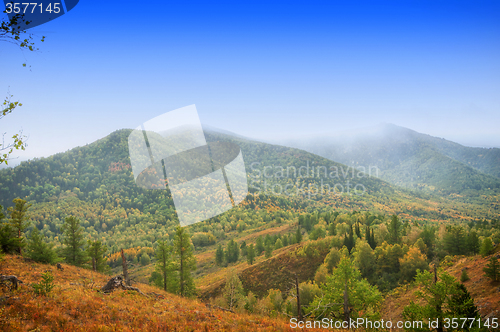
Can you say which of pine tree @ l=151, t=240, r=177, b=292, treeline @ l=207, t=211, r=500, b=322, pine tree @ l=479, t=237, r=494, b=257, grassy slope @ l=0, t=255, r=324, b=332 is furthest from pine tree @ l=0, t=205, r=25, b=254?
pine tree @ l=479, t=237, r=494, b=257

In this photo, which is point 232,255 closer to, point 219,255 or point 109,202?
point 219,255

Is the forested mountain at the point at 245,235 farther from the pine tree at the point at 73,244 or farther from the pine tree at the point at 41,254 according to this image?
the pine tree at the point at 41,254

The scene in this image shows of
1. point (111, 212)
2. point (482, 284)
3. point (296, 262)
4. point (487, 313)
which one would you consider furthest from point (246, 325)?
point (111, 212)

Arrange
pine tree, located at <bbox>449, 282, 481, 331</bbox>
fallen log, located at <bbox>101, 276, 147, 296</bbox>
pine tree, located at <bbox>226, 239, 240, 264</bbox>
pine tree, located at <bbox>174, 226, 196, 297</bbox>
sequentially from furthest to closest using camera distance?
pine tree, located at <bbox>226, 239, 240, 264</bbox> → pine tree, located at <bbox>174, 226, 196, 297</bbox> → fallen log, located at <bbox>101, 276, 147, 296</bbox> → pine tree, located at <bbox>449, 282, 481, 331</bbox>

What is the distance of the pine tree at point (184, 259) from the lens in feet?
87.4

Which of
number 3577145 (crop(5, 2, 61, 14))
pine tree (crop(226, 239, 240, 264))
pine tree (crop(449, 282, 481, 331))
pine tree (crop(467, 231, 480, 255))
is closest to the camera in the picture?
number 3577145 (crop(5, 2, 61, 14))

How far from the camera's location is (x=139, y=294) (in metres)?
13.3

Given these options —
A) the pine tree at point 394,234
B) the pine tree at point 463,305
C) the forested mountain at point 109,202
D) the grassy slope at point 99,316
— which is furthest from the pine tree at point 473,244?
the forested mountain at point 109,202

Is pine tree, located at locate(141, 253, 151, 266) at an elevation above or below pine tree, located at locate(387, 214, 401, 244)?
below

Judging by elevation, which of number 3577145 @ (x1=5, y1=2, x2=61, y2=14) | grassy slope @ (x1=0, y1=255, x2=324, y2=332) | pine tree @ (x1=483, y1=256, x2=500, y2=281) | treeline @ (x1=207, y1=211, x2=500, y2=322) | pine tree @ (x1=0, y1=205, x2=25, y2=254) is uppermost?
number 3577145 @ (x1=5, y1=2, x2=61, y2=14)

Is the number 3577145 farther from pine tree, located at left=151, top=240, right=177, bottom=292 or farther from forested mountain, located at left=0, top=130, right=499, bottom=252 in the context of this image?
forested mountain, located at left=0, top=130, right=499, bottom=252

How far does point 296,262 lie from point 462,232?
31912 mm

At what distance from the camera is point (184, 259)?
27453 mm

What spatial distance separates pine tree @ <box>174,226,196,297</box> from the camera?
26.6m
